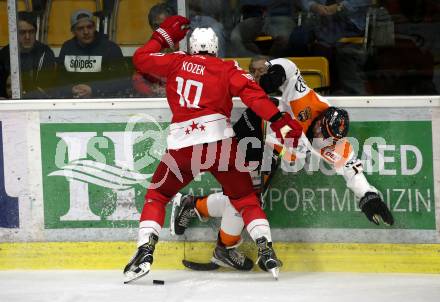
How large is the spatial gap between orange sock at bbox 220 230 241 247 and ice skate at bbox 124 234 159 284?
15.6 inches

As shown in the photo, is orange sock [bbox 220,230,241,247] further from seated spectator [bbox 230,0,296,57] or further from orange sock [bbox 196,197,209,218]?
seated spectator [bbox 230,0,296,57]

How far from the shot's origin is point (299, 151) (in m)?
6.05

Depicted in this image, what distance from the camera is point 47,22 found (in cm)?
625

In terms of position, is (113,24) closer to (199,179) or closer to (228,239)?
(199,179)

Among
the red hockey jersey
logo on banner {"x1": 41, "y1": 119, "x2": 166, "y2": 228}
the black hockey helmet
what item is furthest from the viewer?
logo on banner {"x1": 41, "y1": 119, "x2": 166, "y2": 228}

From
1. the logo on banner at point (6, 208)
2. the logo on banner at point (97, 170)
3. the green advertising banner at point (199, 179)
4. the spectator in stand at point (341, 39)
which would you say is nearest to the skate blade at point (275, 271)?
the green advertising banner at point (199, 179)

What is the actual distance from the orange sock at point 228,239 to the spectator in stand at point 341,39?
36.1 inches

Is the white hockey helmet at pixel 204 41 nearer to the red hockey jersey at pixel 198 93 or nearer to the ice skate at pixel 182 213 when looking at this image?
the red hockey jersey at pixel 198 93

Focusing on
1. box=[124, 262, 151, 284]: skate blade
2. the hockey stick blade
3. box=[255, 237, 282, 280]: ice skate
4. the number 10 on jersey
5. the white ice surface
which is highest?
the number 10 on jersey

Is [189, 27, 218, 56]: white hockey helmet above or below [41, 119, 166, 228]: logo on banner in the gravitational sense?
above

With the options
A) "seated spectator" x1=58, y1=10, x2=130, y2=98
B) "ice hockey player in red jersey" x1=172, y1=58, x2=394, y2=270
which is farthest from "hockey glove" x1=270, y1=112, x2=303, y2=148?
"seated spectator" x1=58, y1=10, x2=130, y2=98

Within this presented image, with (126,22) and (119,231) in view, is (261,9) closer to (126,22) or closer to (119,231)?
(126,22)

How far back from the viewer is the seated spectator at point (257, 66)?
612cm

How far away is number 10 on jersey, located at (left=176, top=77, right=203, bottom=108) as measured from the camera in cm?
577
